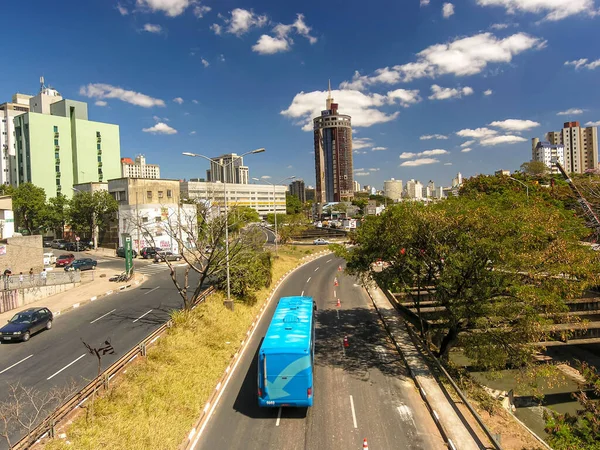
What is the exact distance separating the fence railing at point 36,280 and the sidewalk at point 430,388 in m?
30.5

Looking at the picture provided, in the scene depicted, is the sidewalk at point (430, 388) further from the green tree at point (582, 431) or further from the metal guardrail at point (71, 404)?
the metal guardrail at point (71, 404)

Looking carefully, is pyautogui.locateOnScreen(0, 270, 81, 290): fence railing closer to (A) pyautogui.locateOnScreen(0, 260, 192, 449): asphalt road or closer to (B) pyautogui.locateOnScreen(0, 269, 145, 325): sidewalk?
(B) pyautogui.locateOnScreen(0, 269, 145, 325): sidewalk

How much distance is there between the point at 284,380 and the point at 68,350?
14.1 m

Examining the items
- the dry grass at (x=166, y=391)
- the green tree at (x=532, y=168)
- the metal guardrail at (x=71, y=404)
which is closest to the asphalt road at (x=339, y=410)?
the dry grass at (x=166, y=391)

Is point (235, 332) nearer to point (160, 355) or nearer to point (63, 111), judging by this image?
point (160, 355)

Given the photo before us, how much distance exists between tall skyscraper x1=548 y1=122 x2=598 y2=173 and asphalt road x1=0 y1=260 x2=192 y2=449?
19079 cm

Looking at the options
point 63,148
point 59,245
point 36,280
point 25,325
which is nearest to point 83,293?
point 36,280

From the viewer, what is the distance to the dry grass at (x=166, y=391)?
1149 cm

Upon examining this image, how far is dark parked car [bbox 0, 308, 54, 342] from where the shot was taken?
21594 mm

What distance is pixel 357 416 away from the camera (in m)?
14.2

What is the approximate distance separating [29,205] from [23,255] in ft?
117

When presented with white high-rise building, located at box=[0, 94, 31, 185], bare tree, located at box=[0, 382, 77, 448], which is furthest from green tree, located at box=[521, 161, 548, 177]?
white high-rise building, located at box=[0, 94, 31, 185]

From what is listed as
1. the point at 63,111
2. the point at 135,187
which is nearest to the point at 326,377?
the point at 135,187

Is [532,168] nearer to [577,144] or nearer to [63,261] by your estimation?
[63,261]
